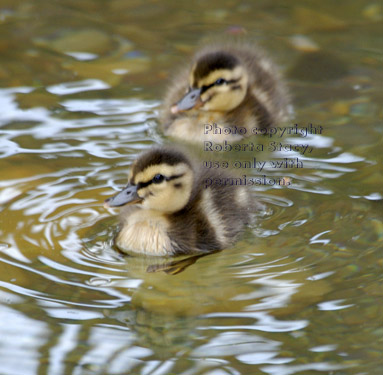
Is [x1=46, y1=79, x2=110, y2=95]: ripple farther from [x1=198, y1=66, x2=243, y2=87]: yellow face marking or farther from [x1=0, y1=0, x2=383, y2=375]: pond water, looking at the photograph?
[x1=198, y1=66, x2=243, y2=87]: yellow face marking

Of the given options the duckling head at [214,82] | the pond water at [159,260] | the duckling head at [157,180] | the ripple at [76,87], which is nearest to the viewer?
the pond water at [159,260]

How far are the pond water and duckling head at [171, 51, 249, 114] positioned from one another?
0.92 ft

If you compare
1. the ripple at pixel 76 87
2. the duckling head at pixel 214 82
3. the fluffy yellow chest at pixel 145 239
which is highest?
the ripple at pixel 76 87

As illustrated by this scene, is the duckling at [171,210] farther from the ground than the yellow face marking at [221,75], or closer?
closer

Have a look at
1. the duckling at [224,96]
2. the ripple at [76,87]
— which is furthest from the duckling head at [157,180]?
the ripple at [76,87]

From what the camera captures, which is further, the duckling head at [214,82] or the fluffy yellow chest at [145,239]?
the duckling head at [214,82]

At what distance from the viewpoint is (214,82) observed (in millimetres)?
4867

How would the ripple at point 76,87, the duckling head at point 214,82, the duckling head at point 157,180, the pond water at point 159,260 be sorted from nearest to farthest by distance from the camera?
the pond water at point 159,260 → the duckling head at point 157,180 → the duckling head at point 214,82 → the ripple at point 76,87

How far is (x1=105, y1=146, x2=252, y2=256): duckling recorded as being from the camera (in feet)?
11.7

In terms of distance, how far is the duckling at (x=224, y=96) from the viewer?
4.84 m

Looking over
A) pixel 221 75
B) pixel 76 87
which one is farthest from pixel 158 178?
pixel 76 87

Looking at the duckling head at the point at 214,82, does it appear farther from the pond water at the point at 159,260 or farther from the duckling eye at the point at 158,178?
the duckling eye at the point at 158,178

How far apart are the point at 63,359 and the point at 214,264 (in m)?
0.88

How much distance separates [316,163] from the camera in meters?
4.42
